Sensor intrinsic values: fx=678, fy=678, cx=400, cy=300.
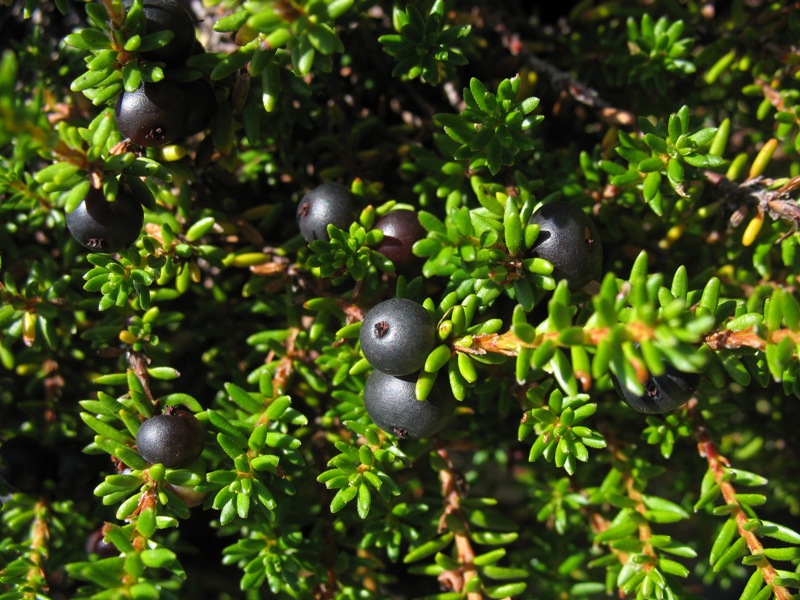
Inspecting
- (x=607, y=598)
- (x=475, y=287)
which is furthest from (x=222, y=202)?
(x=607, y=598)

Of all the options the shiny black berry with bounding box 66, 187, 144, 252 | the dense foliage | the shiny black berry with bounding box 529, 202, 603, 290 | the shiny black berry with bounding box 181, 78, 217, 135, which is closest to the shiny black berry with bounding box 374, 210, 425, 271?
the dense foliage

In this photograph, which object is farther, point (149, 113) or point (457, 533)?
point (457, 533)

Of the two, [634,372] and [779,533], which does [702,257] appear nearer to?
[779,533]

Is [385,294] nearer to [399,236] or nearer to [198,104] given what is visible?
[399,236]

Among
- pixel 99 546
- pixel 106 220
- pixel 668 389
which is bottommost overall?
pixel 99 546

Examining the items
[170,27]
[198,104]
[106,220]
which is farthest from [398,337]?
[170,27]

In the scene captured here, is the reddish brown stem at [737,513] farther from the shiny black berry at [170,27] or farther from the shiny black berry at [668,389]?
the shiny black berry at [170,27]
